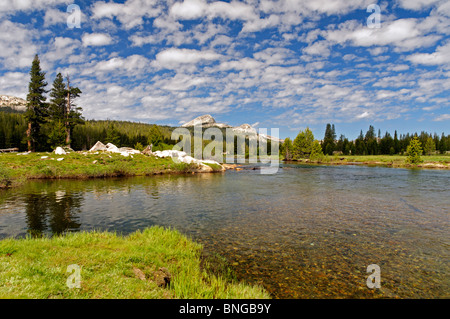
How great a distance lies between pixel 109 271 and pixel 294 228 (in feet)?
38.4

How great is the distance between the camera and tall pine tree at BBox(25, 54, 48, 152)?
196 feet

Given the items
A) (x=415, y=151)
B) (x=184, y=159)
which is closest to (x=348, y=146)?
(x=415, y=151)

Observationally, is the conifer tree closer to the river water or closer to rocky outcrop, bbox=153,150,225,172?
the river water

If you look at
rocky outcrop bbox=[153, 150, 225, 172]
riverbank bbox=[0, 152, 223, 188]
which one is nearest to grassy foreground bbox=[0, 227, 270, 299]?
riverbank bbox=[0, 152, 223, 188]

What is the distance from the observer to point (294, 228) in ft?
51.5

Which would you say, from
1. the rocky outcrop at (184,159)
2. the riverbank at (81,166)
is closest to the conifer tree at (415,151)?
the rocky outcrop at (184,159)

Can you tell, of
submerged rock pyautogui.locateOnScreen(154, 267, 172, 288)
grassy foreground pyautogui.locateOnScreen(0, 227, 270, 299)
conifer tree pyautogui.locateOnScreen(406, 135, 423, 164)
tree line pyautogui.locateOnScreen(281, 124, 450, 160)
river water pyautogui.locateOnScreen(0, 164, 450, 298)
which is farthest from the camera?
tree line pyautogui.locateOnScreen(281, 124, 450, 160)

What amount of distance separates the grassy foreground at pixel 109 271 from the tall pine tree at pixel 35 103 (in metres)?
65.9

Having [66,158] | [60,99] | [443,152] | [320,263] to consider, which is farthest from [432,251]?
[443,152]

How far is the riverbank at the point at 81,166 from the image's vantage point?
3759 cm

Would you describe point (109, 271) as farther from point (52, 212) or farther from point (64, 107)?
point (64, 107)

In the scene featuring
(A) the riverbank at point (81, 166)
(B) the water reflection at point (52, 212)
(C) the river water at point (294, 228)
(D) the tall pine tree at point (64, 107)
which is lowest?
(C) the river water at point (294, 228)

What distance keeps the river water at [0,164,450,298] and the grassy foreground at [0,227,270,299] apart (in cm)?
178

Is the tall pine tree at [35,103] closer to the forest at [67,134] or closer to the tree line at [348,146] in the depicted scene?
the forest at [67,134]
